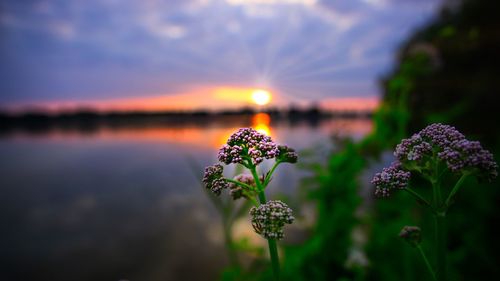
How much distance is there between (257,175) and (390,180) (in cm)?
48

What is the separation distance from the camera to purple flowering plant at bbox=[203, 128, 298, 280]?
1077 millimetres

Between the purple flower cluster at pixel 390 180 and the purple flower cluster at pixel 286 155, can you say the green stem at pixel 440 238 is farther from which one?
the purple flower cluster at pixel 286 155

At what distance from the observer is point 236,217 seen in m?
3.13

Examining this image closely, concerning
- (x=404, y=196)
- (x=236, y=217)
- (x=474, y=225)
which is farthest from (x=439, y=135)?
(x=474, y=225)

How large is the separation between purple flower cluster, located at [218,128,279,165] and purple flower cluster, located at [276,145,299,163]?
0.27 ft

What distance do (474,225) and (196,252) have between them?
1258 centimetres

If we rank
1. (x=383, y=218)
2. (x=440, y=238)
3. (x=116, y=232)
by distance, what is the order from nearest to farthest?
(x=440, y=238) → (x=383, y=218) → (x=116, y=232)

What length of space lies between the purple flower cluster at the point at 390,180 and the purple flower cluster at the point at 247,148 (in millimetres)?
382

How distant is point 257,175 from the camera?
1.25 m

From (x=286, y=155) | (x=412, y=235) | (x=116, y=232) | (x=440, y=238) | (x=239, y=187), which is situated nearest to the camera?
(x=440, y=238)

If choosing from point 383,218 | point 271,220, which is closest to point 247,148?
point 271,220

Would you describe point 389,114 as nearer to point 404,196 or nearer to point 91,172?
point 404,196

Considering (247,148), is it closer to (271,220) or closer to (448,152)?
(271,220)

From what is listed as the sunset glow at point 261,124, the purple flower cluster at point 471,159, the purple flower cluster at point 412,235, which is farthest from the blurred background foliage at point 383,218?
the purple flower cluster at point 471,159
